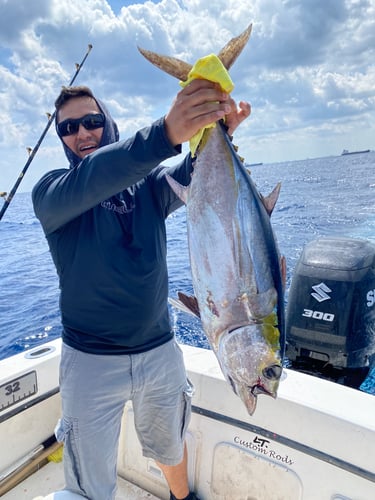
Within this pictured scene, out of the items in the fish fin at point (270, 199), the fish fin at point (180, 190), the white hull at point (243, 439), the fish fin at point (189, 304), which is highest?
the fish fin at point (180, 190)

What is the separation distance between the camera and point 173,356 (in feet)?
6.90

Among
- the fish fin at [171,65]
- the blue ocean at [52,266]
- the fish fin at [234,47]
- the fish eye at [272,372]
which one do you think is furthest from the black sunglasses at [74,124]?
the blue ocean at [52,266]

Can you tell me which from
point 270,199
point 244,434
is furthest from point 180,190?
point 244,434

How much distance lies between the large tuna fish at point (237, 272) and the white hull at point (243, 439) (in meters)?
0.83

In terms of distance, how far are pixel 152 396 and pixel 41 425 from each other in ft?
3.58

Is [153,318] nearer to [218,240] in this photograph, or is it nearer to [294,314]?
[218,240]

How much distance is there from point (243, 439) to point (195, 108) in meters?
1.81

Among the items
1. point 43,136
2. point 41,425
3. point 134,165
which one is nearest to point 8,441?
point 41,425

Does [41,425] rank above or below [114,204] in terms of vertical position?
below

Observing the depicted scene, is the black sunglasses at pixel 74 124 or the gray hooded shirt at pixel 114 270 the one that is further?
the black sunglasses at pixel 74 124

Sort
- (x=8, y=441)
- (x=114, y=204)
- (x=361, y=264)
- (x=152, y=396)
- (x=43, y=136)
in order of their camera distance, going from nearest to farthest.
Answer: (x=114, y=204) → (x=152, y=396) → (x=8, y=441) → (x=361, y=264) → (x=43, y=136)

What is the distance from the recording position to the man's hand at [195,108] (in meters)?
1.16

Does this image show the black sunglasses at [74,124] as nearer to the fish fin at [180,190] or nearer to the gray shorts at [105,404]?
the fish fin at [180,190]

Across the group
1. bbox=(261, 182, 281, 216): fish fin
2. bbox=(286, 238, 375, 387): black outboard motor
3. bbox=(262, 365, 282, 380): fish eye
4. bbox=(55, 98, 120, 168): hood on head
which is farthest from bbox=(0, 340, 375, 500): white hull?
bbox=(55, 98, 120, 168): hood on head
